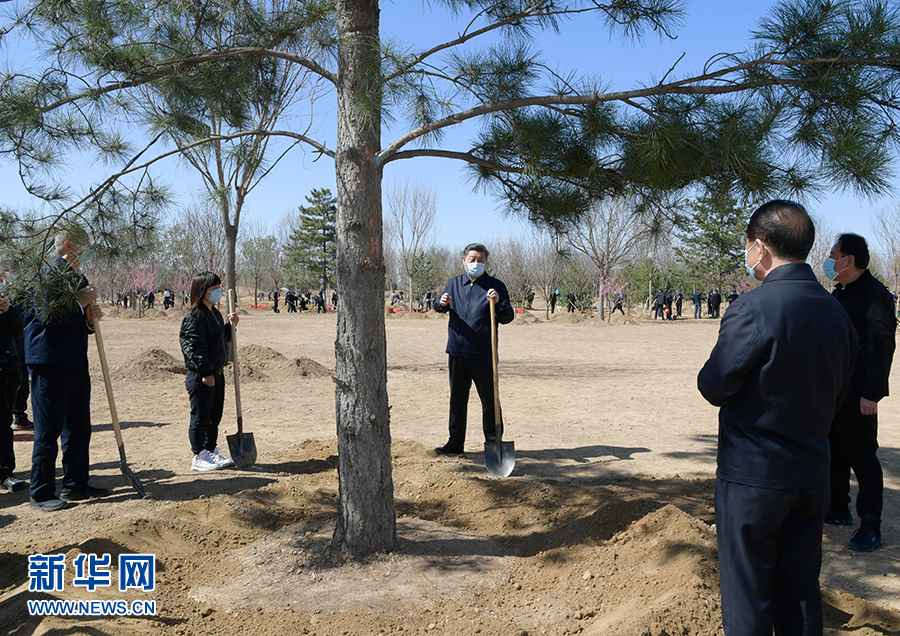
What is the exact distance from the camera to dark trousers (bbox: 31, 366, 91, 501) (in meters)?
4.54

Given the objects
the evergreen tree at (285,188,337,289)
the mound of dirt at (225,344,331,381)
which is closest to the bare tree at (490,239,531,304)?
the evergreen tree at (285,188,337,289)

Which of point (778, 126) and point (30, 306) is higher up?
point (778, 126)

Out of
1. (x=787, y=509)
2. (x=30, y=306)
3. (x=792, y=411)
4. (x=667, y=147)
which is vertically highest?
(x=667, y=147)

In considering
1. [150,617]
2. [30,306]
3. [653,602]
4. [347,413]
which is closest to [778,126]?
[653,602]

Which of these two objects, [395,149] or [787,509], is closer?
[787,509]

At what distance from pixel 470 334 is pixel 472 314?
16cm

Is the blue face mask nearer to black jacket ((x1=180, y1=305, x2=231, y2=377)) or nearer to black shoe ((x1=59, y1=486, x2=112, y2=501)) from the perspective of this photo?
black jacket ((x1=180, y1=305, x2=231, y2=377))

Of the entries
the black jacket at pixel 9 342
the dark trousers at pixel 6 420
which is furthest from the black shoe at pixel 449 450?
the black jacket at pixel 9 342

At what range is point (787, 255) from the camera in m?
2.23

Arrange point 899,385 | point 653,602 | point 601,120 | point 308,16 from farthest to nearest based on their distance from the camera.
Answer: point 899,385 < point 308,16 < point 601,120 < point 653,602

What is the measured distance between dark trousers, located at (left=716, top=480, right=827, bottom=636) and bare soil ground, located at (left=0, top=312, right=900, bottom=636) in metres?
0.44

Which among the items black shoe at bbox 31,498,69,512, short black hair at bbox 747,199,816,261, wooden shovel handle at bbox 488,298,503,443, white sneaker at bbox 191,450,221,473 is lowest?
black shoe at bbox 31,498,69,512

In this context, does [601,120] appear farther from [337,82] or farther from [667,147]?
[337,82]

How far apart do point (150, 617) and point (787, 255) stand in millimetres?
2793
